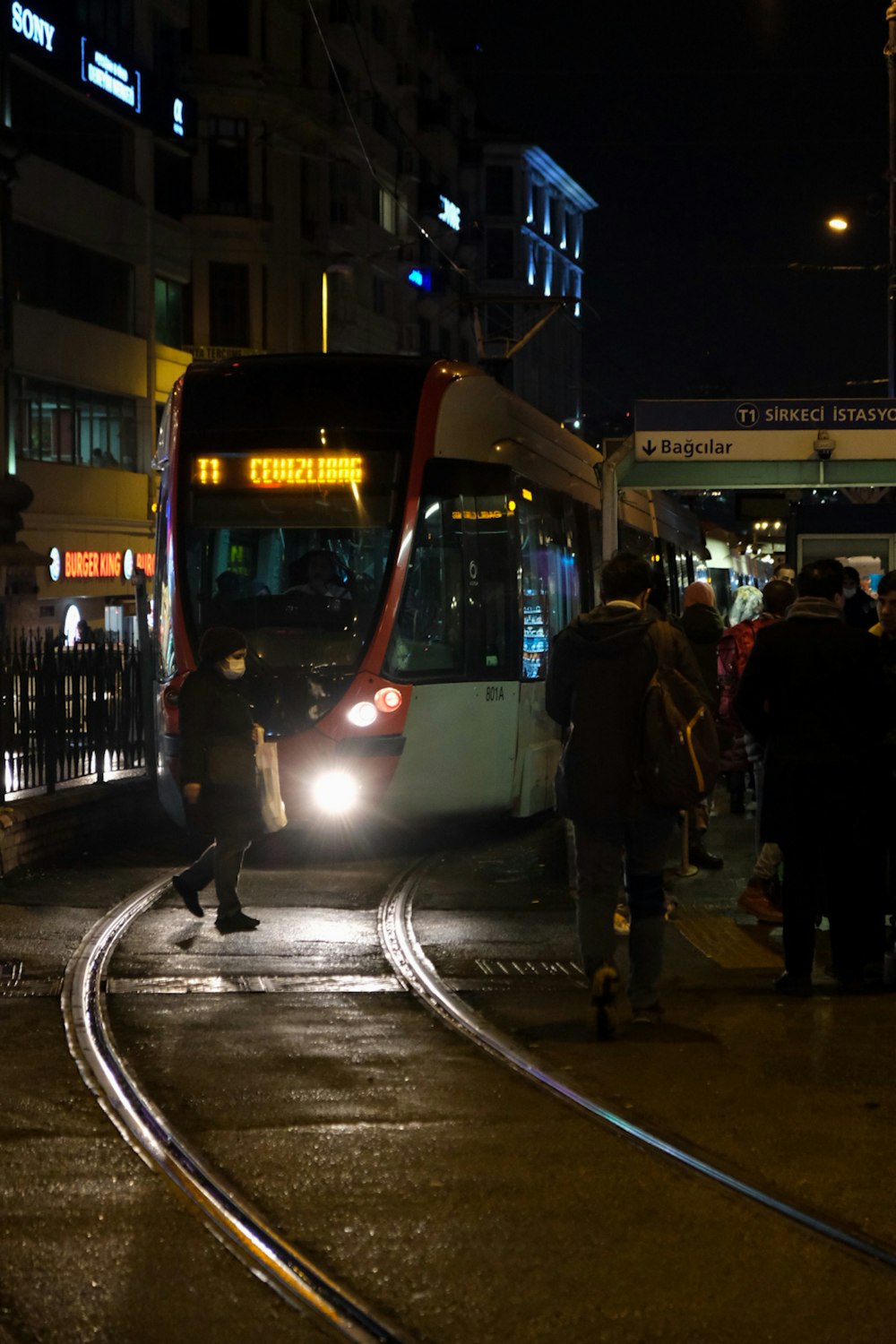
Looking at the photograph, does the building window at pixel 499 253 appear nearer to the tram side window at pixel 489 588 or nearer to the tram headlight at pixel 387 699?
the tram side window at pixel 489 588

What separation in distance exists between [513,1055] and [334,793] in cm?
577

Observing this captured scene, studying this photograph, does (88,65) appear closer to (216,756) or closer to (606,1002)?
(216,756)

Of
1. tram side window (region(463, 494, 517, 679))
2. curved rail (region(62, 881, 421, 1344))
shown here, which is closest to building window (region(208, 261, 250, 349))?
tram side window (region(463, 494, 517, 679))

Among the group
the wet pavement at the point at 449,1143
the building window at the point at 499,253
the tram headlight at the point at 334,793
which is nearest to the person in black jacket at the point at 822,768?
the wet pavement at the point at 449,1143

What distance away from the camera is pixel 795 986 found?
823cm

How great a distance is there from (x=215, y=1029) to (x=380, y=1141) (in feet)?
6.04

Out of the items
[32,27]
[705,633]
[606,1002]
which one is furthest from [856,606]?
[32,27]

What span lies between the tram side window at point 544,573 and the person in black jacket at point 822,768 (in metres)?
5.66

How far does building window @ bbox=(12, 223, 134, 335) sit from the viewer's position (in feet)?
128

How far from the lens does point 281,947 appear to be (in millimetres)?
9562

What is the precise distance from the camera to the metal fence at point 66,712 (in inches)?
530

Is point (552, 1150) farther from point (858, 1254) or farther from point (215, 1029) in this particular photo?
point (215, 1029)

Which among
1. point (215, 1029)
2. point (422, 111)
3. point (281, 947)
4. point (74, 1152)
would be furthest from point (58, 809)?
point (422, 111)

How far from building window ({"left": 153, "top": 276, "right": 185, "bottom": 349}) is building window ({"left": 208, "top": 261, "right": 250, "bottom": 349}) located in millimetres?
2082
